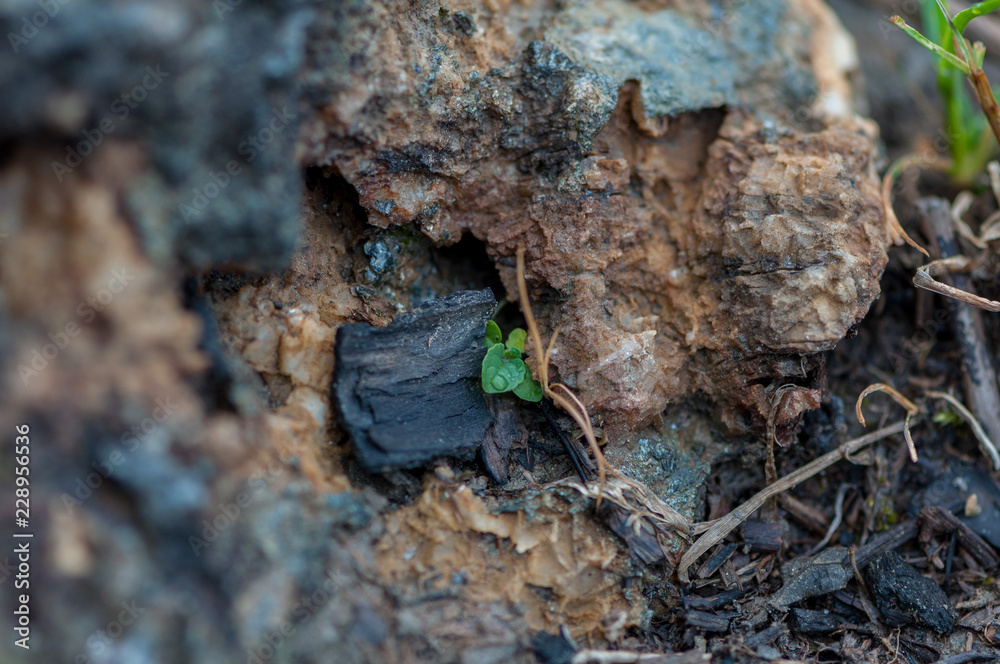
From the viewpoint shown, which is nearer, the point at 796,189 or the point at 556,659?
the point at 556,659

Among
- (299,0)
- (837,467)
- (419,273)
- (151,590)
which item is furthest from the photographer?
(837,467)

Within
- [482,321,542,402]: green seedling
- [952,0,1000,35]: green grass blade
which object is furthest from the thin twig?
[952,0,1000,35]: green grass blade

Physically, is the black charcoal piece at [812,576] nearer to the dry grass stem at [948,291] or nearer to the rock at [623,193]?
the rock at [623,193]

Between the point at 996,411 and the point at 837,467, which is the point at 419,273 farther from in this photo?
the point at 996,411

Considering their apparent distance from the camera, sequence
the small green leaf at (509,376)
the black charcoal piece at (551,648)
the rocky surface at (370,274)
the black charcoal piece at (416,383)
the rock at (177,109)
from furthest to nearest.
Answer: the small green leaf at (509,376) < the black charcoal piece at (416,383) < the black charcoal piece at (551,648) < the rocky surface at (370,274) < the rock at (177,109)

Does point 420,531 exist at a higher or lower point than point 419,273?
lower

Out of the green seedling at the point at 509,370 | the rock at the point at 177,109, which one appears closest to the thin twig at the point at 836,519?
the green seedling at the point at 509,370

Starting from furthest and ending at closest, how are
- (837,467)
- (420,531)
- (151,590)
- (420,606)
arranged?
(837,467), (420,531), (420,606), (151,590)

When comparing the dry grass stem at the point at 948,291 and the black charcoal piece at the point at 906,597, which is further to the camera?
the dry grass stem at the point at 948,291

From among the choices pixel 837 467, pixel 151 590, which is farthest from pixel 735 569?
pixel 151 590
